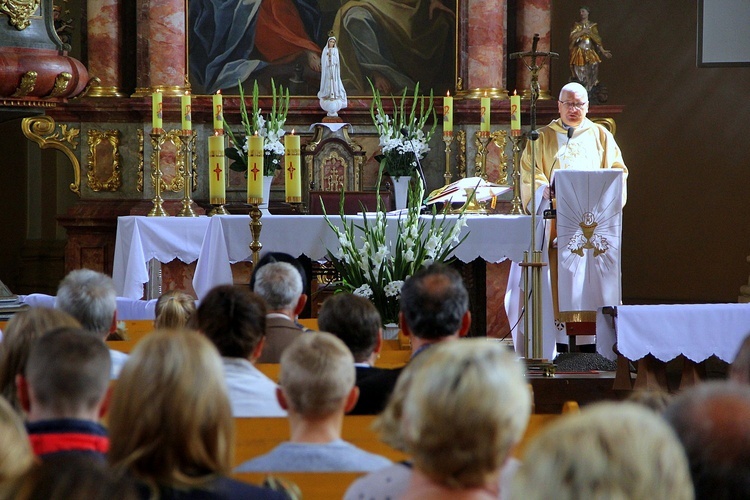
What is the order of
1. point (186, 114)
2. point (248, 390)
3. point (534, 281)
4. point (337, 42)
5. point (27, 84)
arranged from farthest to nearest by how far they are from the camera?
point (337, 42), point (186, 114), point (534, 281), point (27, 84), point (248, 390)

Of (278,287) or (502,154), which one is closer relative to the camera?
(278,287)

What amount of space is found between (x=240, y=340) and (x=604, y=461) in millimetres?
2298

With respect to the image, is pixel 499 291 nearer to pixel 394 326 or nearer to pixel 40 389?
pixel 394 326

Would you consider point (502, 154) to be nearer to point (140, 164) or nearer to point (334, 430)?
point (140, 164)

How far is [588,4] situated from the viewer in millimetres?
12367

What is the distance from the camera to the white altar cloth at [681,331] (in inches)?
269

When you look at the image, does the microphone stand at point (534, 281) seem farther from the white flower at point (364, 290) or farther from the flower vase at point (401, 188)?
the flower vase at point (401, 188)

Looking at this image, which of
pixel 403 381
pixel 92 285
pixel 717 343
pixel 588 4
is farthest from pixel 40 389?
pixel 588 4

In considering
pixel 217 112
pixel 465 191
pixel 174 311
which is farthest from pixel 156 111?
pixel 174 311

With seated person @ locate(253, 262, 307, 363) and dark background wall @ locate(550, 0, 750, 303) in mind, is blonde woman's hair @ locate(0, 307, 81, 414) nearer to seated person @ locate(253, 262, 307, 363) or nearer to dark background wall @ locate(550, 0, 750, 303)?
seated person @ locate(253, 262, 307, 363)

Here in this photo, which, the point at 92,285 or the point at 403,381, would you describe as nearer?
the point at 403,381

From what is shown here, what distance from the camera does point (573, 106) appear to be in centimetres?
842

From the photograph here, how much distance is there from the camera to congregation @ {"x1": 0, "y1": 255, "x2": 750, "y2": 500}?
5.04 ft

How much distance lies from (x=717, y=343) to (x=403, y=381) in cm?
477
